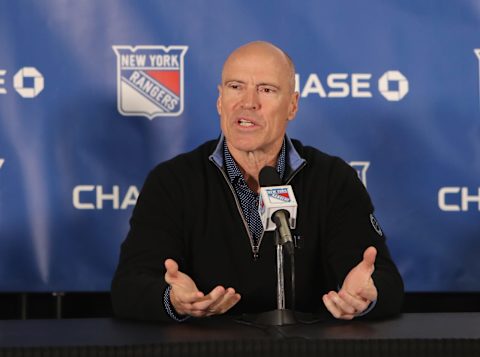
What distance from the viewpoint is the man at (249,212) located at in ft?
7.43

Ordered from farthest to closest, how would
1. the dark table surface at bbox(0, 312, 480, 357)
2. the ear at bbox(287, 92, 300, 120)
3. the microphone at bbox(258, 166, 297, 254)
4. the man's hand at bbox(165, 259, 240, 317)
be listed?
the ear at bbox(287, 92, 300, 120)
the man's hand at bbox(165, 259, 240, 317)
the microphone at bbox(258, 166, 297, 254)
the dark table surface at bbox(0, 312, 480, 357)

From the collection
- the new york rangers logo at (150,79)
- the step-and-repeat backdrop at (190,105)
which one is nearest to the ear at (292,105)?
the step-and-repeat backdrop at (190,105)

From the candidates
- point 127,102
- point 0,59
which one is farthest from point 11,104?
point 127,102

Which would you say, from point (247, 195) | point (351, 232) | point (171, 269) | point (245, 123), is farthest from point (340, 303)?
point (245, 123)

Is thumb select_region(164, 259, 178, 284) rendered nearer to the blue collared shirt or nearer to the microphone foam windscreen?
the microphone foam windscreen

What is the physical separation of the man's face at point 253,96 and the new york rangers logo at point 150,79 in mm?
499

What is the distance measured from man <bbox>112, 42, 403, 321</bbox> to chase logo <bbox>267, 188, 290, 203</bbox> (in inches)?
19.8

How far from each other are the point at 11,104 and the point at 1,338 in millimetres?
1393

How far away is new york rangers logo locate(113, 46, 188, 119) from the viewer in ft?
9.39

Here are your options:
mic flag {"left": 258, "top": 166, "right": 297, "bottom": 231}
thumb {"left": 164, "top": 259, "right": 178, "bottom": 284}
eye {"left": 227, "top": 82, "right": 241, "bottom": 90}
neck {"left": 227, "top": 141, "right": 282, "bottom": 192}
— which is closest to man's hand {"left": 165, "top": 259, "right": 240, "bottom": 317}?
thumb {"left": 164, "top": 259, "right": 178, "bottom": 284}

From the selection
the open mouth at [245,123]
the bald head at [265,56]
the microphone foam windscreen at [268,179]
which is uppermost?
the bald head at [265,56]

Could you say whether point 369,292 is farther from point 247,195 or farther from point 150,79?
point 150,79

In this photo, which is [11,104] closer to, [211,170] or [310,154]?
[211,170]

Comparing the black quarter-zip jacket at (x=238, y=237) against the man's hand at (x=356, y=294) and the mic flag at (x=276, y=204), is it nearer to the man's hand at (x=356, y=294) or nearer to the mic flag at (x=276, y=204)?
the man's hand at (x=356, y=294)
